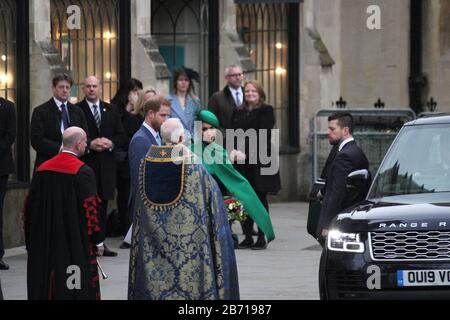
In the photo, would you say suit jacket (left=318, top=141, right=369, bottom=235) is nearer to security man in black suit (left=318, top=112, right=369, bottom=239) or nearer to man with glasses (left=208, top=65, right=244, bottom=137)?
security man in black suit (left=318, top=112, right=369, bottom=239)

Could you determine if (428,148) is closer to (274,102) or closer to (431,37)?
(274,102)

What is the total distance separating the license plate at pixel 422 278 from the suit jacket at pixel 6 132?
5.75m

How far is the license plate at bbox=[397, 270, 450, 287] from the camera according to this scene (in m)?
11.7

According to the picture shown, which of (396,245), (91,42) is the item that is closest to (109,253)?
(91,42)

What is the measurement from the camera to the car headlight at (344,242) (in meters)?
12.1

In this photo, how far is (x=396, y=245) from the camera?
12.0 metres

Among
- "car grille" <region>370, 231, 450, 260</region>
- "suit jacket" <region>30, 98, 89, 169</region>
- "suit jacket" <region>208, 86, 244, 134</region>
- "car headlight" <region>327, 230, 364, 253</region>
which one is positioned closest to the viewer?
"car grille" <region>370, 231, 450, 260</region>

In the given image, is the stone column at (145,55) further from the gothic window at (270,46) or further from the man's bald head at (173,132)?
the man's bald head at (173,132)

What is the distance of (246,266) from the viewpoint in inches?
651

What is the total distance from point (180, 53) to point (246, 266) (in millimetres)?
7918

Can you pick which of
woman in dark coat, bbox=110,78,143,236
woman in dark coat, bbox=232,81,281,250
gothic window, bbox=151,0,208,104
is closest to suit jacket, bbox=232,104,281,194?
woman in dark coat, bbox=232,81,281,250

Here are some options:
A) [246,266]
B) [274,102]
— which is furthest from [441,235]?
[274,102]

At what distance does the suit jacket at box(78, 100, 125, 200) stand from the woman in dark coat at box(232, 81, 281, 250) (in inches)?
58.0
